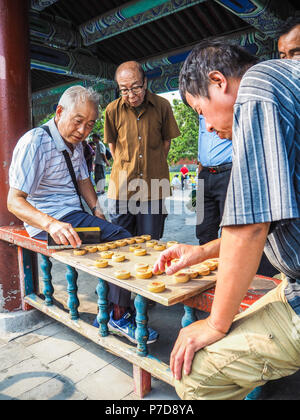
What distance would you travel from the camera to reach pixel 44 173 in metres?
2.22

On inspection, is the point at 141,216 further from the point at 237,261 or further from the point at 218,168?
the point at 237,261

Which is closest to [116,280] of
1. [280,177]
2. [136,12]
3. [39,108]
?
[280,177]

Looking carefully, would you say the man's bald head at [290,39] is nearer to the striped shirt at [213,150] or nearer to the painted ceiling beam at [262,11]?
the striped shirt at [213,150]

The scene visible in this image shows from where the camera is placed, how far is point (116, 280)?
148 centimetres

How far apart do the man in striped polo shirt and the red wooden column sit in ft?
5.93

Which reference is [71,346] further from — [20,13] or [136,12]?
[136,12]

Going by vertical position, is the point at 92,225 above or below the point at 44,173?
below

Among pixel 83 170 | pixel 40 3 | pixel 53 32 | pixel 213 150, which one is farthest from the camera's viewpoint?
pixel 53 32

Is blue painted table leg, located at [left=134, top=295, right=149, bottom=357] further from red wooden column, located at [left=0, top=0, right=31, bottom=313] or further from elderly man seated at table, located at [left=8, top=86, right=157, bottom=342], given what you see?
red wooden column, located at [left=0, top=0, right=31, bottom=313]

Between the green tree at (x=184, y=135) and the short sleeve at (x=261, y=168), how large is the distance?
2455 cm

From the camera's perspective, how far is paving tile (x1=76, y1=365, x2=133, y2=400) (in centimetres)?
170

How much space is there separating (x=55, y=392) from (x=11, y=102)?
6.69 feet

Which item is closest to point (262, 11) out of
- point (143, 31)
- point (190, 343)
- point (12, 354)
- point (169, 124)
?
point (169, 124)

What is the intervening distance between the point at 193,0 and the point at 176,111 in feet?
76.1
